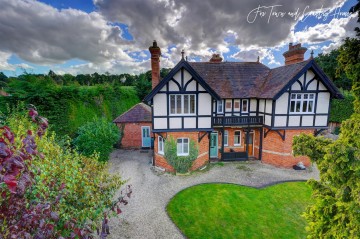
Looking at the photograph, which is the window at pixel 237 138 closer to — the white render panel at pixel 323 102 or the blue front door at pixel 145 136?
the white render panel at pixel 323 102

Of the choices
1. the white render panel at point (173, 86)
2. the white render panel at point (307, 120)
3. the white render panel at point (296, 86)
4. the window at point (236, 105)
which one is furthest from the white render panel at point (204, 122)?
the white render panel at point (307, 120)

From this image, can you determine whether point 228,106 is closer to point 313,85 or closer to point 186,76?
point 186,76

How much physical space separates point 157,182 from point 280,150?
10.2m

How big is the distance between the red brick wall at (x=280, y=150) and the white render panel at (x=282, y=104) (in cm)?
175

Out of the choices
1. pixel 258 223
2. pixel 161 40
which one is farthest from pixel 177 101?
pixel 258 223

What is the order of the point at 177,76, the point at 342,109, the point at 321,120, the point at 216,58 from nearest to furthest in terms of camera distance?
the point at 177,76
the point at 321,120
the point at 216,58
the point at 342,109

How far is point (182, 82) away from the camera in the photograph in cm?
1334

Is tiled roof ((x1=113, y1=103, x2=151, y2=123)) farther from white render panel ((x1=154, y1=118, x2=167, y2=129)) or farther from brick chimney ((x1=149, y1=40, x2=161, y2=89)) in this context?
white render panel ((x1=154, y1=118, x2=167, y2=129))

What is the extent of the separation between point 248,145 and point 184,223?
1043 cm

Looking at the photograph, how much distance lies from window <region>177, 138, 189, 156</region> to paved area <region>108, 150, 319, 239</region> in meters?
1.74

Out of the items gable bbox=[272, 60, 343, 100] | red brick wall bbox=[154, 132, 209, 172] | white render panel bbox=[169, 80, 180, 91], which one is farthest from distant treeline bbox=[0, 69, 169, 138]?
gable bbox=[272, 60, 343, 100]

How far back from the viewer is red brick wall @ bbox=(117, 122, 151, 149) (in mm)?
20250

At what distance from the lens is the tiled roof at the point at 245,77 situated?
586 inches

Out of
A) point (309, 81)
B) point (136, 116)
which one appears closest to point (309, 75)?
point (309, 81)
